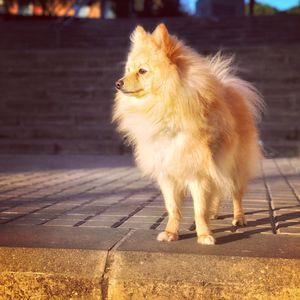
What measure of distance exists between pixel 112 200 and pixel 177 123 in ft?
6.07

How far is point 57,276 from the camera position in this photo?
2783 mm

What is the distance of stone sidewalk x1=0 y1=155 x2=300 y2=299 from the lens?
8.85 ft

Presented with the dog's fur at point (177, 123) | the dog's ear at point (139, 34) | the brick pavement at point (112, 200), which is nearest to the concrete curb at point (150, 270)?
the dog's fur at point (177, 123)

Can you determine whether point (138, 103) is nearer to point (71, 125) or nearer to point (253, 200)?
point (253, 200)

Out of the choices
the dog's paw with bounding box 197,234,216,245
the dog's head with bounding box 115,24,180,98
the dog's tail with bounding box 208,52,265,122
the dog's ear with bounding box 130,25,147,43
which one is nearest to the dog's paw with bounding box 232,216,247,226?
the dog's paw with bounding box 197,234,216,245

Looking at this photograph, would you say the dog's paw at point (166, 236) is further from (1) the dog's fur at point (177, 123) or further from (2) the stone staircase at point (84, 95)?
(2) the stone staircase at point (84, 95)

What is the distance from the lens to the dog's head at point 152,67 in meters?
3.13

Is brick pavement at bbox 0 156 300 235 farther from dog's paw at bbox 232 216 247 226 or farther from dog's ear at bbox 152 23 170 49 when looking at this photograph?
dog's ear at bbox 152 23 170 49

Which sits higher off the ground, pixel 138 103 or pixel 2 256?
pixel 138 103

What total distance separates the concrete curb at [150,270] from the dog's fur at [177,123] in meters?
0.29

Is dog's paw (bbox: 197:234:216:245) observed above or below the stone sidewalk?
above

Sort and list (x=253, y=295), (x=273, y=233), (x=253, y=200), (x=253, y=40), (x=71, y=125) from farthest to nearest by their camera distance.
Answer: (x=253, y=40) → (x=71, y=125) → (x=253, y=200) → (x=273, y=233) → (x=253, y=295)

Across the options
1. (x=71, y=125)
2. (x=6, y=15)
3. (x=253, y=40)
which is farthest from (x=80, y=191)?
(x=6, y=15)

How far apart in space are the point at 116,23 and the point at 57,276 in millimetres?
16438
